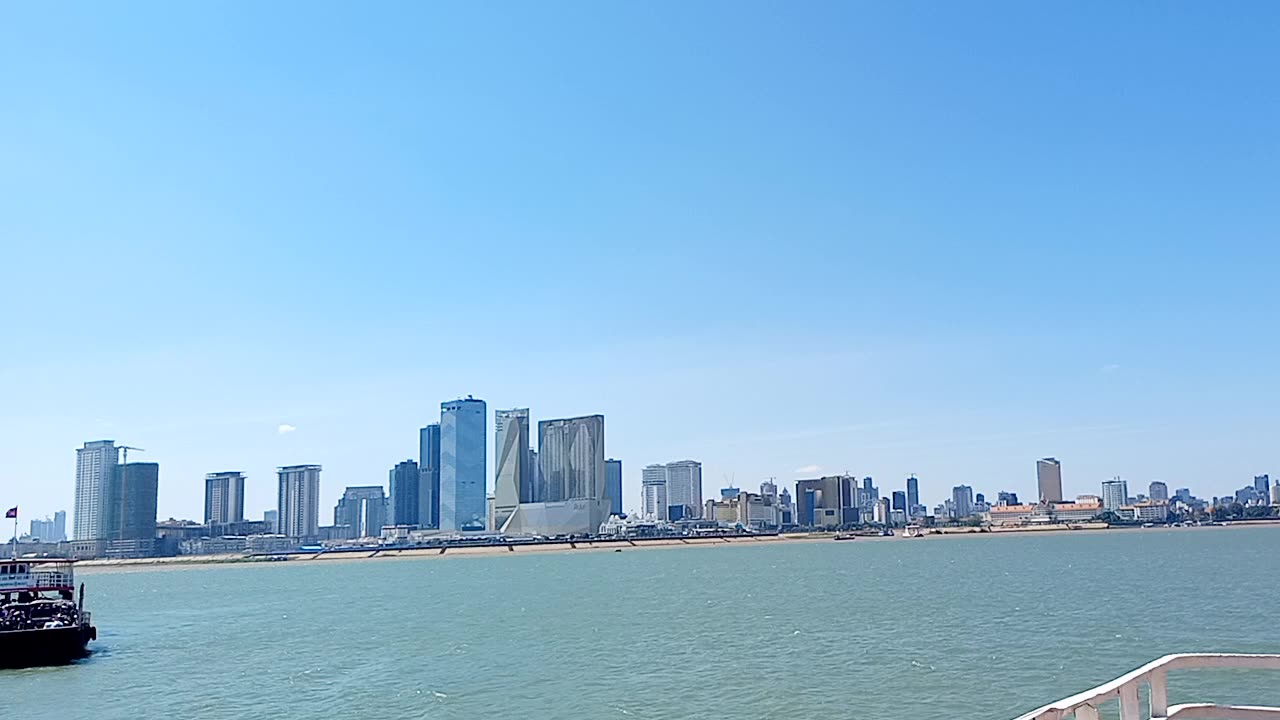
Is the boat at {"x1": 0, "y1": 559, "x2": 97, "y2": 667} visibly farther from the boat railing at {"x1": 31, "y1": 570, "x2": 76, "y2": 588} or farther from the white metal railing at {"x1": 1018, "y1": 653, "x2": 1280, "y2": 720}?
the white metal railing at {"x1": 1018, "y1": 653, "x2": 1280, "y2": 720}

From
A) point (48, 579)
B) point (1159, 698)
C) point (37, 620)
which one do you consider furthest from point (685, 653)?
point (1159, 698)

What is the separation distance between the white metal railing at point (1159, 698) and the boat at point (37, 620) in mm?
61460

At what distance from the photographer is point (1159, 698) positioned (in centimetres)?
1247

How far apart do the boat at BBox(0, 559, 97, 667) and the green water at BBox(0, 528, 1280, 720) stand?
1.70m

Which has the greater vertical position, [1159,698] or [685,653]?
[1159,698]

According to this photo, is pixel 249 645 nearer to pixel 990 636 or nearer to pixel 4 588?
pixel 4 588

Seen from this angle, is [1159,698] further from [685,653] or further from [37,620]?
[37,620]

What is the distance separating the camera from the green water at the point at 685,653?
40.3 metres

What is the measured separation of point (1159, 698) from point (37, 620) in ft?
213

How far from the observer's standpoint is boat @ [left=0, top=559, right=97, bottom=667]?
2378 inches

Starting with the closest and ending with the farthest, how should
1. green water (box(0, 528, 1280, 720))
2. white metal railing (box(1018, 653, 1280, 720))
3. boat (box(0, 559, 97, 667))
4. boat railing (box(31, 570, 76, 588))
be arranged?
white metal railing (box(1018, 653, 1280, 720)) → green water (box(0, 528, 1280, 720)) → boat (box(0, 559, 97, 667)) → boat railing (box(31, 570, 76, 588))

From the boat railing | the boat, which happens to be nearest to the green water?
the boat

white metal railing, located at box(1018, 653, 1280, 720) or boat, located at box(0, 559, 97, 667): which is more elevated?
white metal railing, located at box(1018, 653, 1280, 720)

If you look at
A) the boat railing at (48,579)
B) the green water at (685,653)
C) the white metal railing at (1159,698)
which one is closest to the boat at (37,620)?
the boat railing at (48,579)
